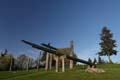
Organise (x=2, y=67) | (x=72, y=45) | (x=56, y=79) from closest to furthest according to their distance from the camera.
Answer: (x=56, y=79) < (x=72, y=45) < (x=2, y=67)

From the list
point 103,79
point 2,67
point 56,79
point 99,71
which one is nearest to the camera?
point 103,79

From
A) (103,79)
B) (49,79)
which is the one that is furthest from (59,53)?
(103,79)

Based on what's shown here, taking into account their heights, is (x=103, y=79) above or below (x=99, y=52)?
below

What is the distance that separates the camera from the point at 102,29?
63.6 metres

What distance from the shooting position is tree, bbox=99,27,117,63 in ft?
193

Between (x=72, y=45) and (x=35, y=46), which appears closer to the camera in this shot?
(x=35, y=46)

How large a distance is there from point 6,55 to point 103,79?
133ft

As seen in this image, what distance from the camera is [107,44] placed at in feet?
196

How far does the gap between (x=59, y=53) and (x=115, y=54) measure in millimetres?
32268

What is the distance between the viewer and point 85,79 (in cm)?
→ 2031

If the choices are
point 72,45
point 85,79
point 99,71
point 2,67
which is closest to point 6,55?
point 2,67

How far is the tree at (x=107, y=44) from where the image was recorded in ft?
193

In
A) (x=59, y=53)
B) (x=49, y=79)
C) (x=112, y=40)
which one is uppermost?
(x=112, y=40)

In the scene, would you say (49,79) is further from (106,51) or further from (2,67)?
(106,51)
